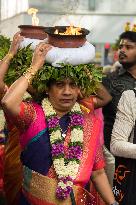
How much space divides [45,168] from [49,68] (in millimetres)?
703

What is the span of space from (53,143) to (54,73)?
19.3 inches

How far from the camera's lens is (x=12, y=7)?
53.4 ft

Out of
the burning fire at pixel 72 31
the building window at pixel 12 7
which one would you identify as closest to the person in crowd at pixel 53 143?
the burning fire at pixel 72 31

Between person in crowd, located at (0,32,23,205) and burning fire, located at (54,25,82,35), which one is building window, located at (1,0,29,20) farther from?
burning fire, located at (54,25,82,35)

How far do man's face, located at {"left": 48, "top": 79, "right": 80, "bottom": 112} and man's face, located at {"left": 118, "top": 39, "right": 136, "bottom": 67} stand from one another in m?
1.53

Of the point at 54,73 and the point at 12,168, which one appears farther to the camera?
the point at 12,168

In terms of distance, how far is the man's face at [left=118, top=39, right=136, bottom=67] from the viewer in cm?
560

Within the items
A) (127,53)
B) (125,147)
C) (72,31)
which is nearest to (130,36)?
(127,53)

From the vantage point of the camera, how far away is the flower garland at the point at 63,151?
13.2 feet

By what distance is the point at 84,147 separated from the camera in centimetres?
420

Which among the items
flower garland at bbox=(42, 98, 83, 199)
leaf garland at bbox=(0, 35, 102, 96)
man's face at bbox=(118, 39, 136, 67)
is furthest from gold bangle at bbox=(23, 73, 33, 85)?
man's face at bbox=(118, 39, 136, 67)

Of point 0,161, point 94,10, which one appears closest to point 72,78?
point 0,161

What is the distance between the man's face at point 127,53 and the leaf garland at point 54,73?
Answer: 117cm

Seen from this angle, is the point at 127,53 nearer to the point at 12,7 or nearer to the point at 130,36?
the point at 130,36
